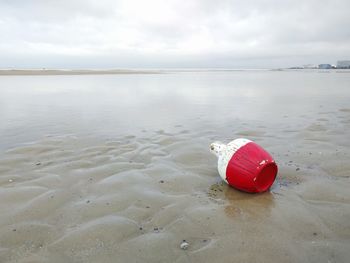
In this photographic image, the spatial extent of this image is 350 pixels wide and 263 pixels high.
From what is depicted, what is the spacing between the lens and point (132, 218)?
357cm

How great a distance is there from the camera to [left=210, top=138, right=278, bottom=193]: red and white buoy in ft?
13.1

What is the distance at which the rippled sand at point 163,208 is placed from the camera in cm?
296

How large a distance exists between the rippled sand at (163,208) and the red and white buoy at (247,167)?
0.15 metres

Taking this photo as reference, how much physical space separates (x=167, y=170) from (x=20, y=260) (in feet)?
8.67

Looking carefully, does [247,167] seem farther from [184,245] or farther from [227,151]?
[184,245]

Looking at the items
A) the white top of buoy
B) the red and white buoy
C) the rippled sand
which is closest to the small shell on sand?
the rippled sand

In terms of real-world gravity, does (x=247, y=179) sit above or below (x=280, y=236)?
above

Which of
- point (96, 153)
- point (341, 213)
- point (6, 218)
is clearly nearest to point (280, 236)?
point (341, 213)

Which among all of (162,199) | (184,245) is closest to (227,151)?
(162,199)

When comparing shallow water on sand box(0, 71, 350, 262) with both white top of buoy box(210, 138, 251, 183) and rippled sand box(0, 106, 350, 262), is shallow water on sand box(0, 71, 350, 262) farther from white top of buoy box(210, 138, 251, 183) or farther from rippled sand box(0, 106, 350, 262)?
white top of buoy box(210, 138, 251, 183)

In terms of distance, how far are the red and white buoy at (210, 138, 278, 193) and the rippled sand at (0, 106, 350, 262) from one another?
15 cm

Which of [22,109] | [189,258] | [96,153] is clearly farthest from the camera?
[22,109]

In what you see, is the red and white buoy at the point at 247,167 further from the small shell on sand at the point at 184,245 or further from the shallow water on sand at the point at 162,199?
the small shell on sand at the point at 184,245

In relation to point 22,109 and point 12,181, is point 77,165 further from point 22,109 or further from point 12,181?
point 22,109
